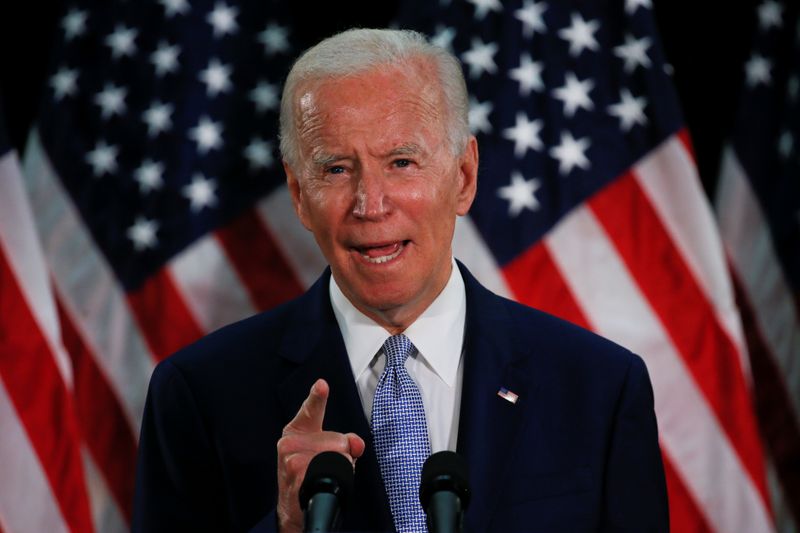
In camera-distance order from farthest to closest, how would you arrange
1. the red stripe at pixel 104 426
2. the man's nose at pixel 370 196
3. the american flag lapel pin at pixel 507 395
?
the red stripe at pixel 104 426, the american flag lapel pin at pixel 507 395, the man's nose at pixel 370 196

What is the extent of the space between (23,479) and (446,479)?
2.29m

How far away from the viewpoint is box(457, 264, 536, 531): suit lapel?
1782 millimetres

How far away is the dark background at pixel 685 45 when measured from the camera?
11.6ft

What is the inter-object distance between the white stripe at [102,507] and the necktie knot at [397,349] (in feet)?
5.80

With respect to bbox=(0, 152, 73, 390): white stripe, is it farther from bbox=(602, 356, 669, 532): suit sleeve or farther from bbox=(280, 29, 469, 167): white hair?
bbox=(602, 356, 669, 532): suit sleeve

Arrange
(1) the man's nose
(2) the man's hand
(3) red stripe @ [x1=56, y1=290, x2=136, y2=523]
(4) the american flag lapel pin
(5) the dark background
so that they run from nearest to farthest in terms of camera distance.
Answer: (2) the man's hand → (1) the man's nose → (4) the american flag lapel pin → (3) red stripe @ [x1=56, y1=290, x2=136, y2=523] → (5) the dark background

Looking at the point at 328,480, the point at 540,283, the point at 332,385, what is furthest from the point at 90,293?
the point at 328,480

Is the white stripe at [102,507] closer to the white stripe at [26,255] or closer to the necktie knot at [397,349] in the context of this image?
the white stripe at [26,255]

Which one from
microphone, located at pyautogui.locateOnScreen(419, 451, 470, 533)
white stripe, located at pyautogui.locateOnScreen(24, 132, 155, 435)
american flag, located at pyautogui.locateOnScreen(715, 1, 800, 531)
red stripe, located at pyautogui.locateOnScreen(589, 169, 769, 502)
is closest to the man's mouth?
microphone, located at pyautogui.locateOnScreen(419, 451, 470, 533)

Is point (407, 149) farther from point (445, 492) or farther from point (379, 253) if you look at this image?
point (445, 492)

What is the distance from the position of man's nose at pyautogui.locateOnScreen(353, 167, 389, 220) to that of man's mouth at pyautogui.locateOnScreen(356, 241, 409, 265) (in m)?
0.06

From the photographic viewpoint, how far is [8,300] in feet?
10.6

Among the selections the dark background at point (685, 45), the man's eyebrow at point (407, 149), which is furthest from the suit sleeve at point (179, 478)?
the dark background at point (685, 45)

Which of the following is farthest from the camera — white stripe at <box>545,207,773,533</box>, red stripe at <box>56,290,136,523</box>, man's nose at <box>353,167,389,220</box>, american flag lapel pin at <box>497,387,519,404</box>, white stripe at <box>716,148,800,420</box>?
white stripe at <box>716,148,800,420</box>
